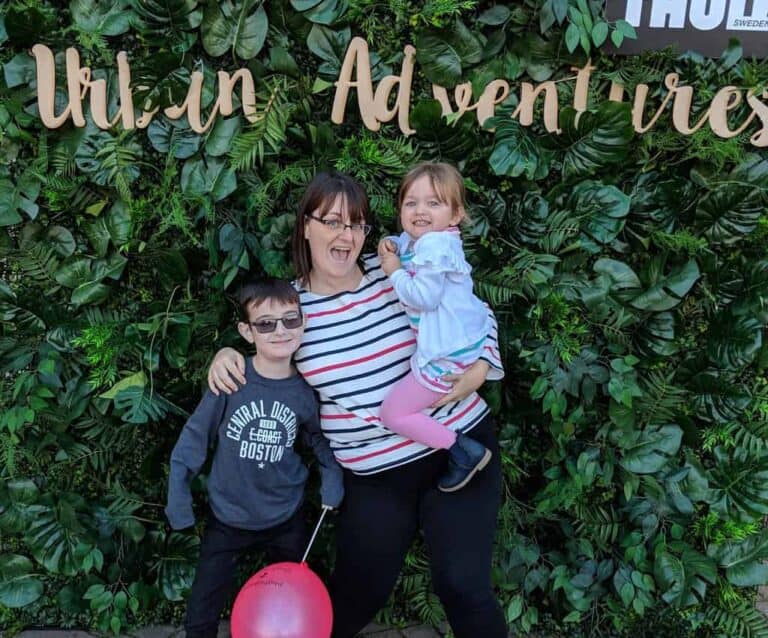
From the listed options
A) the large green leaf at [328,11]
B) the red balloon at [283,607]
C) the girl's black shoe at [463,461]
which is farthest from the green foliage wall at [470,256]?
the red balloon at [283,607]

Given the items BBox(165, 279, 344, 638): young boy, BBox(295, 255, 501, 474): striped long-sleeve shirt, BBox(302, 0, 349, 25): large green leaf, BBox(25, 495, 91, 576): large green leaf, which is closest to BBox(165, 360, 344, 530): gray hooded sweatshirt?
BBox(165, 279, 344, 638): young boy

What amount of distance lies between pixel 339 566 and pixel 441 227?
1140 mm

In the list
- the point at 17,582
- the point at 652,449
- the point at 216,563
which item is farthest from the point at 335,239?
the point at 17,582

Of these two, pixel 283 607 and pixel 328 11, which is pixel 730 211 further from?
pixel 283 607

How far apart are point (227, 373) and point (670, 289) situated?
1.53 metres

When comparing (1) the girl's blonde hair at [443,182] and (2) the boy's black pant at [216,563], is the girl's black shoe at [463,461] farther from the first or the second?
(1) the girl's blonde hair at [443,182]

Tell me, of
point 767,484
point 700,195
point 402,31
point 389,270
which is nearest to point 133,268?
point 389,270

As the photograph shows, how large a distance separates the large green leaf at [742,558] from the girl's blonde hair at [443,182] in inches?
65.4

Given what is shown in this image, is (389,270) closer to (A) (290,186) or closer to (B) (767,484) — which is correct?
(A) (290,186)

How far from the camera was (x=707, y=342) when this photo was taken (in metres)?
2.42

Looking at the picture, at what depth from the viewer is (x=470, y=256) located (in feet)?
7.64

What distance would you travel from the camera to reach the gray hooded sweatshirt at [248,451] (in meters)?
2.11

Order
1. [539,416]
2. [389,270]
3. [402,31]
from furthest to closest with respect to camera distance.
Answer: [539,416], [402,31], [389,270]

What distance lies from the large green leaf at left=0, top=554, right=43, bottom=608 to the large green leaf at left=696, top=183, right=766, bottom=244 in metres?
2.84
